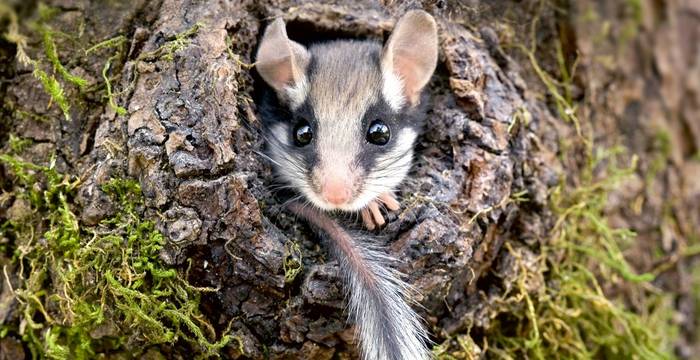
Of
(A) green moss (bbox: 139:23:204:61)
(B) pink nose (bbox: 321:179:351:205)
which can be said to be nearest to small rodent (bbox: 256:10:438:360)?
(B) pink nose (bbox: 321:179:351:205)

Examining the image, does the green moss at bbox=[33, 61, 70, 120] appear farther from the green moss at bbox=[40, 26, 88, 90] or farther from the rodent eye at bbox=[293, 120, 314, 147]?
the rodent eye at bbox=[293, 120, 314, 147]

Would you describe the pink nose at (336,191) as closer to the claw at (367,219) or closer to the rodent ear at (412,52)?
the claw at (367,219)

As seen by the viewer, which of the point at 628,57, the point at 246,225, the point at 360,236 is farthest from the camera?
the point at 628,57

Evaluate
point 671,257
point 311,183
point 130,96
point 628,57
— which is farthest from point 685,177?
point 130,96

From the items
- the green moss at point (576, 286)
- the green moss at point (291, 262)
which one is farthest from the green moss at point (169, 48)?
the green moss at point (576, 286)

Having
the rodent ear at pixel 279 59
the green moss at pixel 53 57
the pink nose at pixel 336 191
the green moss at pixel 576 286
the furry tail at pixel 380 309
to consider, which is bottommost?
the green moss at pixel 576 286

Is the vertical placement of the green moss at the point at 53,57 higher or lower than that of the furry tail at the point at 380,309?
higher

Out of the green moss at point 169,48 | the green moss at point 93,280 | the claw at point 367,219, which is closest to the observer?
the green moss at point 93,280

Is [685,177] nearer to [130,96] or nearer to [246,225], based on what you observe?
[246,225]
